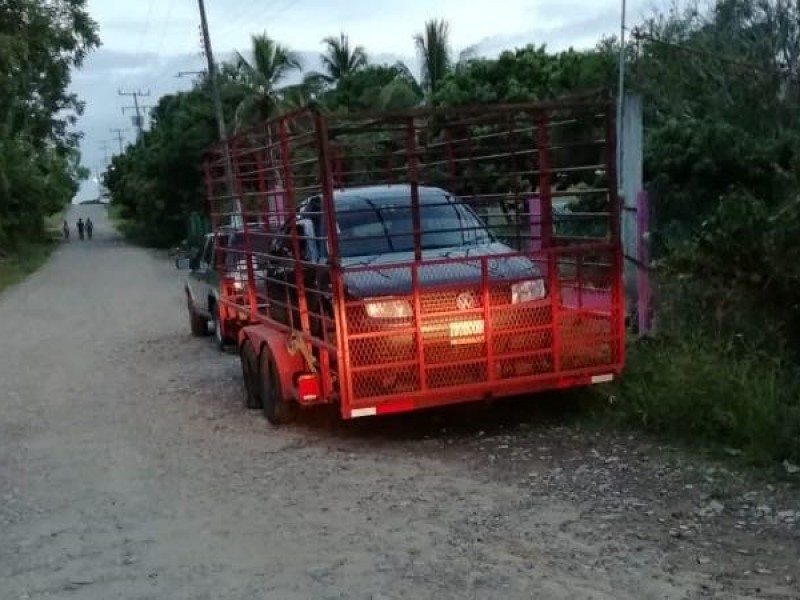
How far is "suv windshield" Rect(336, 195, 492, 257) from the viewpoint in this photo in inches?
356

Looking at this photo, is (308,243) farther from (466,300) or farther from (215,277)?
(215,277)

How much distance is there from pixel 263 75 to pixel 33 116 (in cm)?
1258

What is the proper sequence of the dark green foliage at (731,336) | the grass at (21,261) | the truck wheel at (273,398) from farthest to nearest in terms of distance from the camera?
the grass at (21,261) < the truck wheel at (273,398) < the dark green foliage at (731,336)

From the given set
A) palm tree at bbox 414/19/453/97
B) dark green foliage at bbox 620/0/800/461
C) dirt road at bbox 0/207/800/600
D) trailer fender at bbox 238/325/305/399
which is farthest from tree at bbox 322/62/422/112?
dirt road at bbox 0/207/800/600

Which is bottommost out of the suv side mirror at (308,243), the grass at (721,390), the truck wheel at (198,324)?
the truck wheel at (198,324)

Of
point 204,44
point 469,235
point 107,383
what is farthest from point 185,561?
point 204,44

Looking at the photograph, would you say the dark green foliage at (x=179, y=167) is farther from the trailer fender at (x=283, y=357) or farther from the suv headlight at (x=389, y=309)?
the suv headlight at (x=389, y=309)

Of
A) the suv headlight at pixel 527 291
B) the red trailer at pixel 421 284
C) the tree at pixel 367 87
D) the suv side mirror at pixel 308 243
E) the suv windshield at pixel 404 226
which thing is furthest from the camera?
the tree at pixel 367 87

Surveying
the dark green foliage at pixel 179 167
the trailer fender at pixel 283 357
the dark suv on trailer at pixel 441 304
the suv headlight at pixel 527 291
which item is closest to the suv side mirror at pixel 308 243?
the dark suv on trailer at pixel 441 304

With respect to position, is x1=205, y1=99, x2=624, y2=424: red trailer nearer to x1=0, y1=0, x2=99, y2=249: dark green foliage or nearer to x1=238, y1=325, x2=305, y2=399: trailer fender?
x1=238, y1=325, x2=305, y2=399: trailer fender

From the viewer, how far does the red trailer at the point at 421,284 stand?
25.1ft

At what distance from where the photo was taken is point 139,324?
19.4 m

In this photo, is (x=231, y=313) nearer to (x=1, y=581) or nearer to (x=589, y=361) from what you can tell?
(x=589, y=361)

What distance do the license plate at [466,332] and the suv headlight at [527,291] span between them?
386mm
